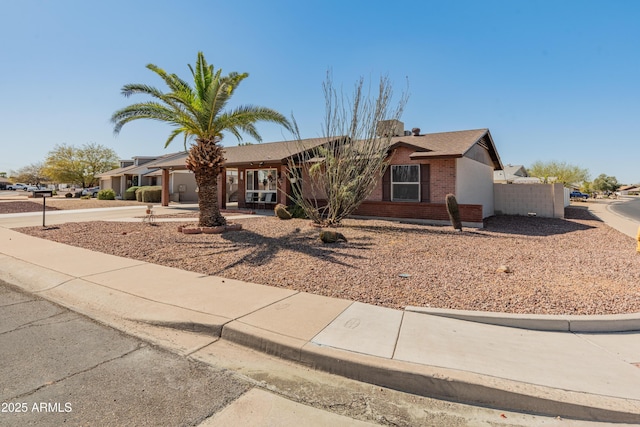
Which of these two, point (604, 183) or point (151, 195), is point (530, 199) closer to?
point (151, 195)

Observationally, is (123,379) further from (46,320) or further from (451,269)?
(451,269)

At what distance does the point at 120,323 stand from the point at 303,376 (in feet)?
9.29

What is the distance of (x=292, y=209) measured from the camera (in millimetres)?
16609

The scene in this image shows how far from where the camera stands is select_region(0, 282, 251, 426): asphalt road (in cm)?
269

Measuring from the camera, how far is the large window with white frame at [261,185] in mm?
20578

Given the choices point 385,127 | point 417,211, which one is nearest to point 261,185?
point 417,211

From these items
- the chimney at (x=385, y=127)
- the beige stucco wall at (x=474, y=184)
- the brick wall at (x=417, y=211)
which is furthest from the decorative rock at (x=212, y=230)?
the beige stucco wall at (x=474, y=184)

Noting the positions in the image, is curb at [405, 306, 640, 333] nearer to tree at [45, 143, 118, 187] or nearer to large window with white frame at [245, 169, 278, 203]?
large window with white frame at [245, 169, 278, 203]

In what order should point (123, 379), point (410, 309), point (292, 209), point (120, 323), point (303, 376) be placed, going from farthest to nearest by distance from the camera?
point (292, 209)
point (410, 309)
point (120, 323)
point (303, 376)
point (123, 379)

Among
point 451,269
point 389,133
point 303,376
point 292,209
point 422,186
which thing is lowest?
point 303,376

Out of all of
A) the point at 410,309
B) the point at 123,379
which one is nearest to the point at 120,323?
the point at 123,379

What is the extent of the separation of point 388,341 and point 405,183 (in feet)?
41.8

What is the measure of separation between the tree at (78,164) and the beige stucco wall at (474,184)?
53.4 meters

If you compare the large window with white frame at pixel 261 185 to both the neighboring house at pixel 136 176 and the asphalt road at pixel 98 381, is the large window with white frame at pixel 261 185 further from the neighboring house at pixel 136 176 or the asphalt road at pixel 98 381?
the asphalt road at pixel 98 381
